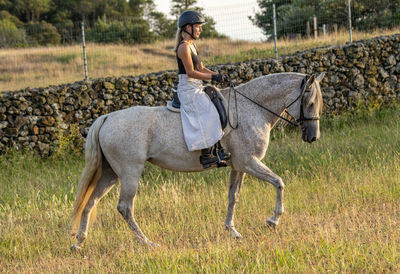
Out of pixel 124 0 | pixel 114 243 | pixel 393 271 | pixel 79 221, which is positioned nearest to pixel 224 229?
pixel 114 243

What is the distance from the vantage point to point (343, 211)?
6645 millimetres

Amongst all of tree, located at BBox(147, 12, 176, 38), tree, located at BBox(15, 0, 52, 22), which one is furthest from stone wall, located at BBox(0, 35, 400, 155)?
tree, located at BBox(15, 0, 52, 22)

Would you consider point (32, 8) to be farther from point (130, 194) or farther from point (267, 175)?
point (267, 175)

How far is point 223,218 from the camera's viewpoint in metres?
6.88

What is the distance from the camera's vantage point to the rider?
19.4 feet

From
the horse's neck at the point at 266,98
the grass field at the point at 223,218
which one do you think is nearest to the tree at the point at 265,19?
the grass field at the point at 223,218

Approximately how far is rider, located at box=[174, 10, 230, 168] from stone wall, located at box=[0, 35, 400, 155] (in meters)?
6.19

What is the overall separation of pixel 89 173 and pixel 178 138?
1133mm

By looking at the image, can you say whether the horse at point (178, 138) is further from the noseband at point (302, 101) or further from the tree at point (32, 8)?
the tree at point (32, 8)

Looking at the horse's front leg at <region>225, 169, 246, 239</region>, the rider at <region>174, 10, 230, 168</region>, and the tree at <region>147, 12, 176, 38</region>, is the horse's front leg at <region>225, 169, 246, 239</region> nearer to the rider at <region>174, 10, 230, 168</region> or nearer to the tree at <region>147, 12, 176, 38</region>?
the rider at <region>174, 10, 230, 168</region>

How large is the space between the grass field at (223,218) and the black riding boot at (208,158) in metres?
0.82

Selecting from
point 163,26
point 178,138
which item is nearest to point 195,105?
point 178,138

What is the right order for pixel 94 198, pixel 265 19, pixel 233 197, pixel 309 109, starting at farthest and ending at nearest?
pixel 265 19 < pixel 233 197 < pixel 94 198 < pixel 309 109

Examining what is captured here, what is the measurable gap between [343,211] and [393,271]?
2247 mm
